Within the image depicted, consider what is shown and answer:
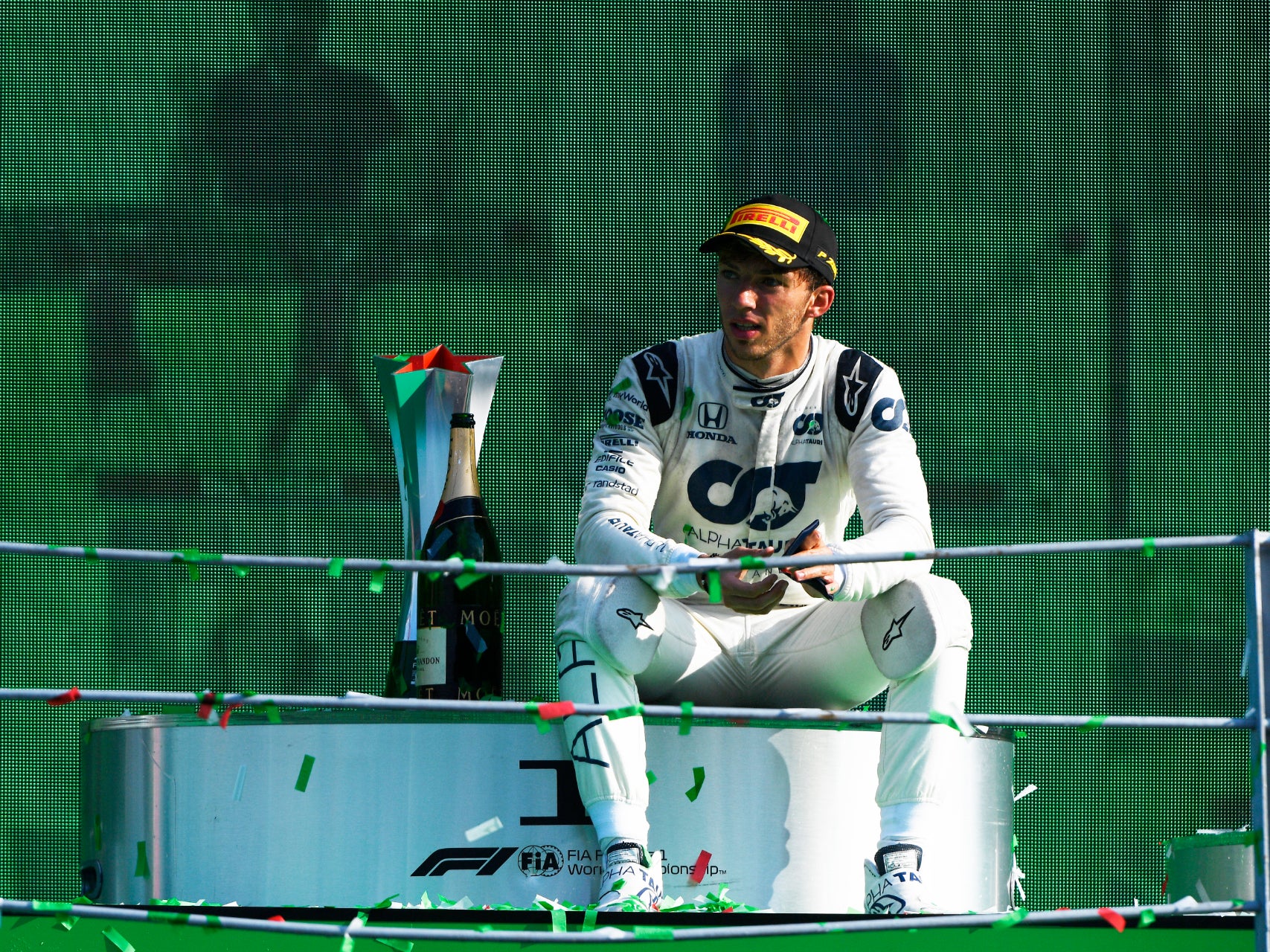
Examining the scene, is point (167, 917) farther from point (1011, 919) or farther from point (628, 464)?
point (628, 464)

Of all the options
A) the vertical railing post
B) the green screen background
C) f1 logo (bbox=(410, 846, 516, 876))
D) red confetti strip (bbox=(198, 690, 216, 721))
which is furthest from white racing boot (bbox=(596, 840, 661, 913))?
the green screen background

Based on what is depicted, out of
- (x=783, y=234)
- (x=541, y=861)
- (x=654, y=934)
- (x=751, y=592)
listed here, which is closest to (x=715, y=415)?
(x=783, y=234)

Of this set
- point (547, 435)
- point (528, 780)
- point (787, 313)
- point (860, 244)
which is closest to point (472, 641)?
point (528, 780)

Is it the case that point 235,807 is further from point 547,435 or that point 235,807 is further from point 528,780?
point 547,435

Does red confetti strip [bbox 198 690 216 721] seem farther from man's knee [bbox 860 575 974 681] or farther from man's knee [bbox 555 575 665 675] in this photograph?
man's knee [bbox 860 575 974 681]

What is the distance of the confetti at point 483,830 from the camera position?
178 centimetres

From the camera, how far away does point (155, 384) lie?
394 centimetres

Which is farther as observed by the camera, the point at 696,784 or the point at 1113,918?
the point at 696,784

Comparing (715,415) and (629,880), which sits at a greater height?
(715,415)

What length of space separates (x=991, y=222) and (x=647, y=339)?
0.85 metres

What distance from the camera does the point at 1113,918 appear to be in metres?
1.41

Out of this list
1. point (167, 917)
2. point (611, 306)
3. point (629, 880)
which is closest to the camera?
point (167, 917)

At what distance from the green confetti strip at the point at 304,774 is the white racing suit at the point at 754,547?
278 mm

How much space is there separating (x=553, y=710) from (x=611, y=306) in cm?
248
